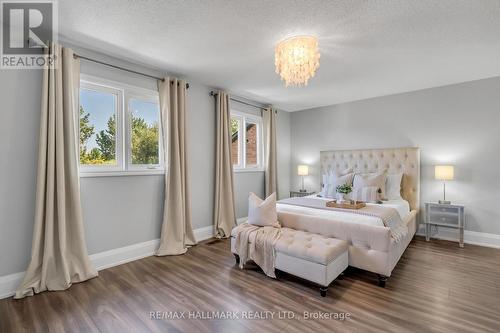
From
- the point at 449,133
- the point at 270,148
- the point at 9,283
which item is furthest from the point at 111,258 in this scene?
the point at 449,133

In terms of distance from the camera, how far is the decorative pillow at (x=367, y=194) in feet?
11.8

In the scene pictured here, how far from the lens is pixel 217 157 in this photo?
13.2 feet

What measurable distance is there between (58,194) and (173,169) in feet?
4.32

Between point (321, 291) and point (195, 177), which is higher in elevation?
point (195, 177)

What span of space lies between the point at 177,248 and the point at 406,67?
3962mm

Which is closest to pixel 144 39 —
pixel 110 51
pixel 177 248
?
pixel 110 51

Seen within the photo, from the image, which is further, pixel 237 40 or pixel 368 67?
pixel 368 67

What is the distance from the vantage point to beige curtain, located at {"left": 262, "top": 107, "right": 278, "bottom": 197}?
5.07 metres

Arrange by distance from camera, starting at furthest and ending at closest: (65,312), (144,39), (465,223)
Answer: (465,223)
(144,39)
(65,312)

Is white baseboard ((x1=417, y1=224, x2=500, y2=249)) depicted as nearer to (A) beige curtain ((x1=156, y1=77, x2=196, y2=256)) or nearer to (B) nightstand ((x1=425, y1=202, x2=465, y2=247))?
(B) nightstand ((x1=425, y1=202, x2=465, y2=247))

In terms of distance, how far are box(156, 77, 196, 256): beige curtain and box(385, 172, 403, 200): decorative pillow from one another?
3.30 m

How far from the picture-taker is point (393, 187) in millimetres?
3965

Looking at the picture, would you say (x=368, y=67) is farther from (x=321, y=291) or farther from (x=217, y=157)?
(x=321, y=291)

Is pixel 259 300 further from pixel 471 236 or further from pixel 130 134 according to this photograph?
pixel 471 236
